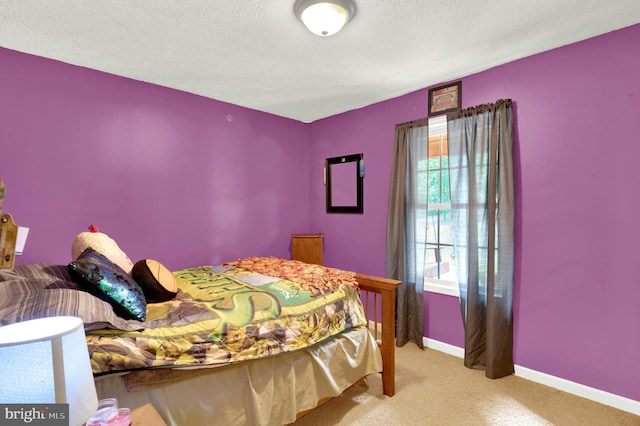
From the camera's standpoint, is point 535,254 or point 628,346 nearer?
point 628,346

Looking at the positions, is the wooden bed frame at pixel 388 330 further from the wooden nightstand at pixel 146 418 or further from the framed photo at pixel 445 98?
the framed photo at pixel 445 98

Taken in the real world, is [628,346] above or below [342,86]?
below

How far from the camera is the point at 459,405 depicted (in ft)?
7.13

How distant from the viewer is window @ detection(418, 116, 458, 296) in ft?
10.1

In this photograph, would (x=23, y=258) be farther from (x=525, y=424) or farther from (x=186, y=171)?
→ (x=525, y=424)

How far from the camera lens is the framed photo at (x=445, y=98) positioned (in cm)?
287

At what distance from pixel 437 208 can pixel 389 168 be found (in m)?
0.65

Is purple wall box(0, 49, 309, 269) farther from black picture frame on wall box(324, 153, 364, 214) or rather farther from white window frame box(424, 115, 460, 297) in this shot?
white window frame box(424, 115, 460, 297)

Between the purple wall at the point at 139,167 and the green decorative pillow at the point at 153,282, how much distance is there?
0.97 metres

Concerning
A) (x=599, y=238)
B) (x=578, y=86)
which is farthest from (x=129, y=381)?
(x=578, y=86)

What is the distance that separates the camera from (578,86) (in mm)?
2262

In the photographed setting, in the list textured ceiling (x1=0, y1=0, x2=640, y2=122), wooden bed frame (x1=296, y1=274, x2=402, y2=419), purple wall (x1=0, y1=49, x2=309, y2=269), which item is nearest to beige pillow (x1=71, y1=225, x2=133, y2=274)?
purple wall (x1=0, y1=49, x2=309, y2=269)

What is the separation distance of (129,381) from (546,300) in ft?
8.94

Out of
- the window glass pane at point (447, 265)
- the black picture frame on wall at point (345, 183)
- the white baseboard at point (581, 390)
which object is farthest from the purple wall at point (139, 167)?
the white baseboard at point (581, 390)
